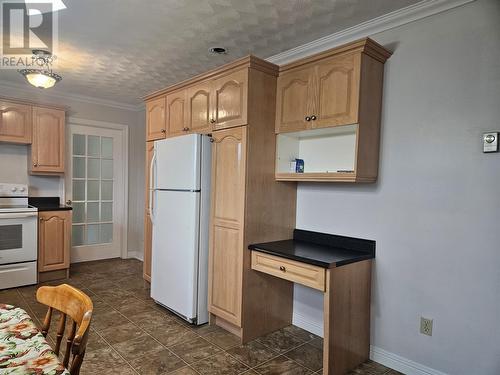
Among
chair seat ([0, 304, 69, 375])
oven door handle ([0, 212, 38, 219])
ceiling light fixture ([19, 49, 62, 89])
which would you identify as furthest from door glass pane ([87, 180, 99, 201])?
chair seat ([0, 304, 69, 375])

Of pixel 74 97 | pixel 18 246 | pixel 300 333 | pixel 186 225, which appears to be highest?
pixel 74 97

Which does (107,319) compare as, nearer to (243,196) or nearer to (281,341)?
(281,341)

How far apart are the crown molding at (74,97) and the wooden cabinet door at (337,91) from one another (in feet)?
11.7

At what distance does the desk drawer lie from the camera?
2.12m

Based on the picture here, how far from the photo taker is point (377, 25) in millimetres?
2381

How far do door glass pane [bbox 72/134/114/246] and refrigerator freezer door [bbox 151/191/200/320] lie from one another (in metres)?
2.19

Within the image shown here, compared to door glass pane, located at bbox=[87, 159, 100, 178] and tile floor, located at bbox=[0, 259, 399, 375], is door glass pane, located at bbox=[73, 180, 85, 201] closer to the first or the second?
door glass pane, located at bbox=[87, 159, 100, 178]

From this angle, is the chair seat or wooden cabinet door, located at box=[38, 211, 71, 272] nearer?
the chair seat

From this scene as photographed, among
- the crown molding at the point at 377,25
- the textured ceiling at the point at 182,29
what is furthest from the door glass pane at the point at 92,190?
the crown molding at the point at 377,25

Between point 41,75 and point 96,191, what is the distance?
2348 millimetres

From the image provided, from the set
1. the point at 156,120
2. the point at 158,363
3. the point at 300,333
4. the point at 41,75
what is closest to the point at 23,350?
the point at 158,363

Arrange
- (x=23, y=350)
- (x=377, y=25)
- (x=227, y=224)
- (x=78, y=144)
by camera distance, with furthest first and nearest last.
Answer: (x=78, y=144) < (x=227, y=224) < (x=377, y=25) < (x=23, y=350)

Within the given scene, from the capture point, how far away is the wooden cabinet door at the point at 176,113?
322cm

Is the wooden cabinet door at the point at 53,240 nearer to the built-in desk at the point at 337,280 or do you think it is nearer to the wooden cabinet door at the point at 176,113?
the wooden cabinet door at the point at 176,113
